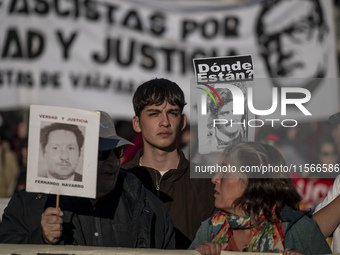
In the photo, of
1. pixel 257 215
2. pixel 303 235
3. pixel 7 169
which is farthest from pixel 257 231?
pixel 7 169

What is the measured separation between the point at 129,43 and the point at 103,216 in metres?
3.53

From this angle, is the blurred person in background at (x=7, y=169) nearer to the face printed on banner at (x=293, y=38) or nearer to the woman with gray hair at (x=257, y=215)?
the face printed on banner at (x=293, y=38)

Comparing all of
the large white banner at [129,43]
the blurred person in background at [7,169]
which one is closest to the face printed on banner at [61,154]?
the large white banner at [129,43]

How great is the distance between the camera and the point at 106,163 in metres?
3.17

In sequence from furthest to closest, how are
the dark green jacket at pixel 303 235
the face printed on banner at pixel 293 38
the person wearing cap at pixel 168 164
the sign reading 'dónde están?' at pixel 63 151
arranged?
the face printed on banner at pixel 293 38, the person wearing cap at pixel 168 164, the dark green jacket at pixel 303 235, the sign reading 'dónde están?' at pixel 63 151

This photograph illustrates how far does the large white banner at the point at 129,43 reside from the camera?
620 centimetres

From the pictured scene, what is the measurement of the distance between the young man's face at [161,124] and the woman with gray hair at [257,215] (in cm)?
66

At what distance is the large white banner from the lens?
6.20m

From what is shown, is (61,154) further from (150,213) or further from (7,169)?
(7,169)

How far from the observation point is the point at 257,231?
10.1 ft

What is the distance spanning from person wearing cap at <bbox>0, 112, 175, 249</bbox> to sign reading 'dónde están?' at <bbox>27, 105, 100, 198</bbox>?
138 mm

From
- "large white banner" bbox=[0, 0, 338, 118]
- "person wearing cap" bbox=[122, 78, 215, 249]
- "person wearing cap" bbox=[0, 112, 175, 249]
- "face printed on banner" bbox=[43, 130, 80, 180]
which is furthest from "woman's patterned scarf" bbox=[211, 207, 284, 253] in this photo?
"large white banner" bbox=[0, 0, 338, 118]

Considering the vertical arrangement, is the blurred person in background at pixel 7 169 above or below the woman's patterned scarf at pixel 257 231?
above

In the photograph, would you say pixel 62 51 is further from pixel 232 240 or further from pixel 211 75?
pixel 232 240
